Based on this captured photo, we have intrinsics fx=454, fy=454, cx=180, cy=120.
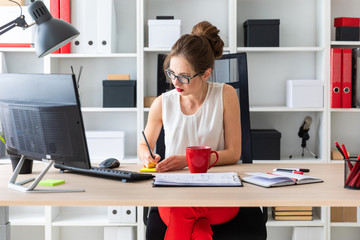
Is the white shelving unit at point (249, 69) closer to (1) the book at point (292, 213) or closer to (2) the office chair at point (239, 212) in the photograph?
(1) the book at point (292, 213)

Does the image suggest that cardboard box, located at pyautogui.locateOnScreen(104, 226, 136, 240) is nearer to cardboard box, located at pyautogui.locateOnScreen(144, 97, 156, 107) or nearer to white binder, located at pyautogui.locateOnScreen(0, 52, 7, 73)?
cardboard box, located at pyautogui.locateOnScreen(144, 97, 156, 107)

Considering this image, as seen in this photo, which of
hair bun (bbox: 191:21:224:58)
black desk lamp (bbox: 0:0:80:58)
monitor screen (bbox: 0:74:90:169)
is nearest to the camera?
monitor screen (bbox: 0:74:90:169)

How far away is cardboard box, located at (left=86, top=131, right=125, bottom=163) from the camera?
3096mm

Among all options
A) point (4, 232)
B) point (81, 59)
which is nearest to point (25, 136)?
point (4, 232)

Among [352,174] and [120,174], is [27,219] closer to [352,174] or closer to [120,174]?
[120,174]

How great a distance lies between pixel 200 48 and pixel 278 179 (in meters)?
0.81

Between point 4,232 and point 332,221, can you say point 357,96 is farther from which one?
point 4,232

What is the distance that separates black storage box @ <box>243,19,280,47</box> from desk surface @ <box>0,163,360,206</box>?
1675mm

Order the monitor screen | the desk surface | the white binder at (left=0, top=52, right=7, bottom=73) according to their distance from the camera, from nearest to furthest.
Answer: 1. the desk surface
2. the monitor screen
3. the white binder at (left=0, top=52, right=7, bottom=73)

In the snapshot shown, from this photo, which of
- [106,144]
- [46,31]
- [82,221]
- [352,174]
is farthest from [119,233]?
[352,174]

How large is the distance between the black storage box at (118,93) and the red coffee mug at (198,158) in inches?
61.2

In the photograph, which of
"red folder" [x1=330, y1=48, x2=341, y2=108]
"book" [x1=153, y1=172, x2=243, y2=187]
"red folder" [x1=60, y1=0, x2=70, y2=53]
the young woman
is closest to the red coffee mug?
"book" [x1=153, y1=172, x2=243, y2=187]

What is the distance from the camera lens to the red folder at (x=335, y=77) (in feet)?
9.79

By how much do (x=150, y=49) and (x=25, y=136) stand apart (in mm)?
1657
